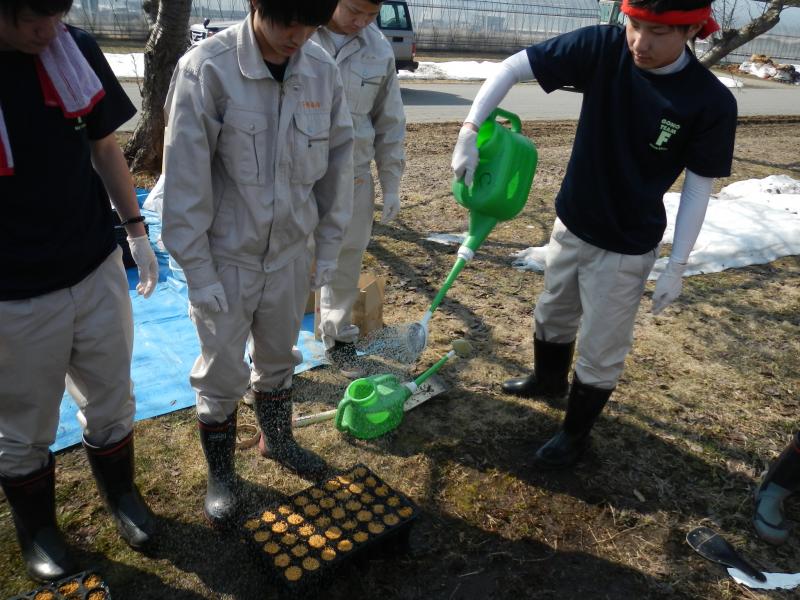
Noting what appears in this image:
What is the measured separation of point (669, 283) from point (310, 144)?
151 cm

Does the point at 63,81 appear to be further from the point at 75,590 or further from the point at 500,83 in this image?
the point at 500,83

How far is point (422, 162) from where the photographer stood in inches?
280

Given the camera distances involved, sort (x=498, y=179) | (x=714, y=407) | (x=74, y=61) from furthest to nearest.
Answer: (x=714, y=407) → (x=498, y=179) → (x=74, y=61)

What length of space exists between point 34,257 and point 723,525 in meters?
2.60

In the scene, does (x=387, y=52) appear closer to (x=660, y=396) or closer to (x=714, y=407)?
(x=660, y=396)

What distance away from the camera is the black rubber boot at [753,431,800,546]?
2.41 meters

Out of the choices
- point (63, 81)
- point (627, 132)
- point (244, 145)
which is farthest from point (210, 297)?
point (627, 132)

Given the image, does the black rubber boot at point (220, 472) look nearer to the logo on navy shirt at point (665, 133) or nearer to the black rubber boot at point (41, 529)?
the black rubber boot at point (41, 529)

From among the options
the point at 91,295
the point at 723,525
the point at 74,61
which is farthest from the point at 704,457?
the point at 74,61

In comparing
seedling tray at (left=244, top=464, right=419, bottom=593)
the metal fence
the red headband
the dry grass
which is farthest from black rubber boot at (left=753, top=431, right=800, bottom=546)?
the metal fence

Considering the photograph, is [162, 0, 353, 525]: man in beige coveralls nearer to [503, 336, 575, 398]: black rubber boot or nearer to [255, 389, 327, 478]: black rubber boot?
[255, 389, 327, 478]: black rubber boot

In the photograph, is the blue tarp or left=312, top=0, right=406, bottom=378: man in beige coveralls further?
the blue tarp

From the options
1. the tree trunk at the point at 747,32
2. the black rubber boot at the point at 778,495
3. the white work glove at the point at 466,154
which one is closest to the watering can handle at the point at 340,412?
the white work glove at the point at 466,154

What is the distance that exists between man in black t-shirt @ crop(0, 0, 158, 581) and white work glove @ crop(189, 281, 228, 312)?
0.78 ft
